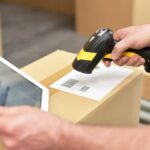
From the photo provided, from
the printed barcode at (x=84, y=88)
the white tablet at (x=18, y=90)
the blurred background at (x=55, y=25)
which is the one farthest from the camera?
the blurred background at (x=55, y=25)

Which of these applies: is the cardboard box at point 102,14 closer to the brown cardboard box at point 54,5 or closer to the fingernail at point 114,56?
the brown cardboard box at point 54,5

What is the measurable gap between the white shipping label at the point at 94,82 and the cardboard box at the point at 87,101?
0.01 m

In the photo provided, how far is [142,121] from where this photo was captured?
38.5 inches

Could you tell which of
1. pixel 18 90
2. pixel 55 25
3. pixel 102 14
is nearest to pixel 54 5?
pixel 55 25

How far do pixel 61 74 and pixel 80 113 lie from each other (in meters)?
0.17

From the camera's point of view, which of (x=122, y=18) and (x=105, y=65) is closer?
(x=105, y=65)

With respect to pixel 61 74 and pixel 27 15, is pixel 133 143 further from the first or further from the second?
pixel 27 15

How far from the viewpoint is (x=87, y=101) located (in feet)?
2.21

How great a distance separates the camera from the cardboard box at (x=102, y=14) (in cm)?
231

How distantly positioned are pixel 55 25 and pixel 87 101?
2121 millimetres

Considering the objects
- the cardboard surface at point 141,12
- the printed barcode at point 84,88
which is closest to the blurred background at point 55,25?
the cardboard surface at point 141,12

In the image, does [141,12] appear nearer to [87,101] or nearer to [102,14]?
[87,101]

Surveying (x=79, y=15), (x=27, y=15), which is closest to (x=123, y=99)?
(x=79, y=15)

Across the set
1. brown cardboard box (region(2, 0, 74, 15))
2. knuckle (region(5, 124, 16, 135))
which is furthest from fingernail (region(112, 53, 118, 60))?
brown cardboard box (region(2, 0, 74, 15))
